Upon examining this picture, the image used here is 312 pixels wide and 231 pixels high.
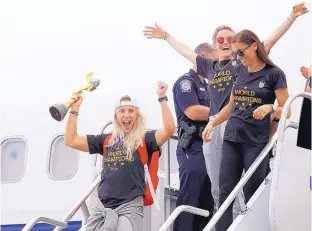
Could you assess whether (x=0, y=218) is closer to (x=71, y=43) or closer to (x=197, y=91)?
(x=71, y=43)

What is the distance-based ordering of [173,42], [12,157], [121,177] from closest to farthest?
1. [121,177]
2. [173,42]
3. [12,157]

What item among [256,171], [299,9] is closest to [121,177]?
[256,171]

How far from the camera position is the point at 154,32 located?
4746mm

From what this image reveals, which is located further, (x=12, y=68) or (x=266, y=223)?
(x=12, y=68)

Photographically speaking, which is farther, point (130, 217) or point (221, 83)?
point (221, 83)

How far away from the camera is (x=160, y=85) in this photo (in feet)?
13.7

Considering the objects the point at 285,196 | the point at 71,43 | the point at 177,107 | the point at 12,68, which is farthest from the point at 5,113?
the point at 285,196

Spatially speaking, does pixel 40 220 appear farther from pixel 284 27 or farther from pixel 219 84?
pixel 284 27

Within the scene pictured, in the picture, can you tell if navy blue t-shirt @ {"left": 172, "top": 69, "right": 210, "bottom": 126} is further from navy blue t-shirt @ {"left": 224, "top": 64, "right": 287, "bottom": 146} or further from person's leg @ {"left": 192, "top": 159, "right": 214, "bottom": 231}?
navy blue t-shirt @ {"left": 224, "top": 64, "right": 287, "bottom": 146}

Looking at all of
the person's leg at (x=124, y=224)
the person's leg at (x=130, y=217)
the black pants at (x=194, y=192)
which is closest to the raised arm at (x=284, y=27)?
the black pants at (x=194, y=192)

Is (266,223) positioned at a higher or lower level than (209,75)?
lower

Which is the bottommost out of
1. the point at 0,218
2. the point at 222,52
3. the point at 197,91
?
the point at 0,218

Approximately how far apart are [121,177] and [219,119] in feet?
2.54

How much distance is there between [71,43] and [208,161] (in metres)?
3.29
